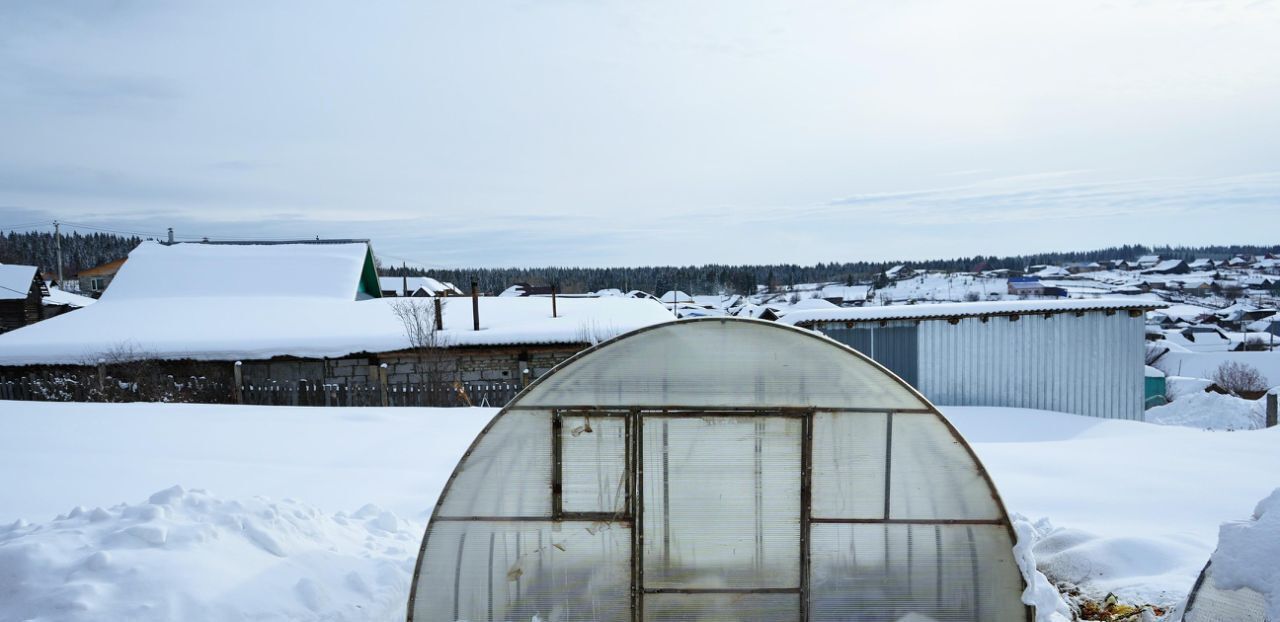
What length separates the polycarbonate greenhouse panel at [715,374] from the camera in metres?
4.13

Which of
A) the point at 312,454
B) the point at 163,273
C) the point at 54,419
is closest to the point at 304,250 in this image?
the point at 163,273

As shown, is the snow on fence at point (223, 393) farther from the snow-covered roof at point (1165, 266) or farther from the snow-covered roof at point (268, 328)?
the snow-covered roof at point (1165, 266)

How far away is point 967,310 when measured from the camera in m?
12.4

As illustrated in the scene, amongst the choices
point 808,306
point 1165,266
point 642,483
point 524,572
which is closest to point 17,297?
point 808,306

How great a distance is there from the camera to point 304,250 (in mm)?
21078

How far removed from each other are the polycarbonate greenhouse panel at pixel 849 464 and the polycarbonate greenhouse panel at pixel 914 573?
0.39 ft

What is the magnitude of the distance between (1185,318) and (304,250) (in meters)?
61.8

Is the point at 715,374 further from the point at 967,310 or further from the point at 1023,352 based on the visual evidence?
the point at 1023,352

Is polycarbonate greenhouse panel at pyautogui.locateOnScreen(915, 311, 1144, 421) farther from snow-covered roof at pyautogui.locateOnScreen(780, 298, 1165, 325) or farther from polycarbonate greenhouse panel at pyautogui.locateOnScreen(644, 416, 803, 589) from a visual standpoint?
polycarbonate greenhouse panel at pyautogui.locateOnScreen(644, 416, 803, 589)

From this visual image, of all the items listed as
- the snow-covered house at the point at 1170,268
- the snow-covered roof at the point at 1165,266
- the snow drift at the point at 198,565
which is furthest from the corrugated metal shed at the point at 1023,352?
the snow-covered roof at the point at 1165,266

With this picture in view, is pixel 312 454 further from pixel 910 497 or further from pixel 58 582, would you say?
pixel 910 497

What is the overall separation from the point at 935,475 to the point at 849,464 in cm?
47

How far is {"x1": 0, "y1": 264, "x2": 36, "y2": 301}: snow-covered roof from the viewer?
3017 centimetres

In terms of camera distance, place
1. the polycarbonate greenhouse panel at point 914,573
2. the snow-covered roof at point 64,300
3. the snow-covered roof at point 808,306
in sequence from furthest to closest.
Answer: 1. the snow-covered roof at point 64,300
2. the snow-covered roof at point 808,306
3. the polycarbonate greenhouse panel at point 914,573
